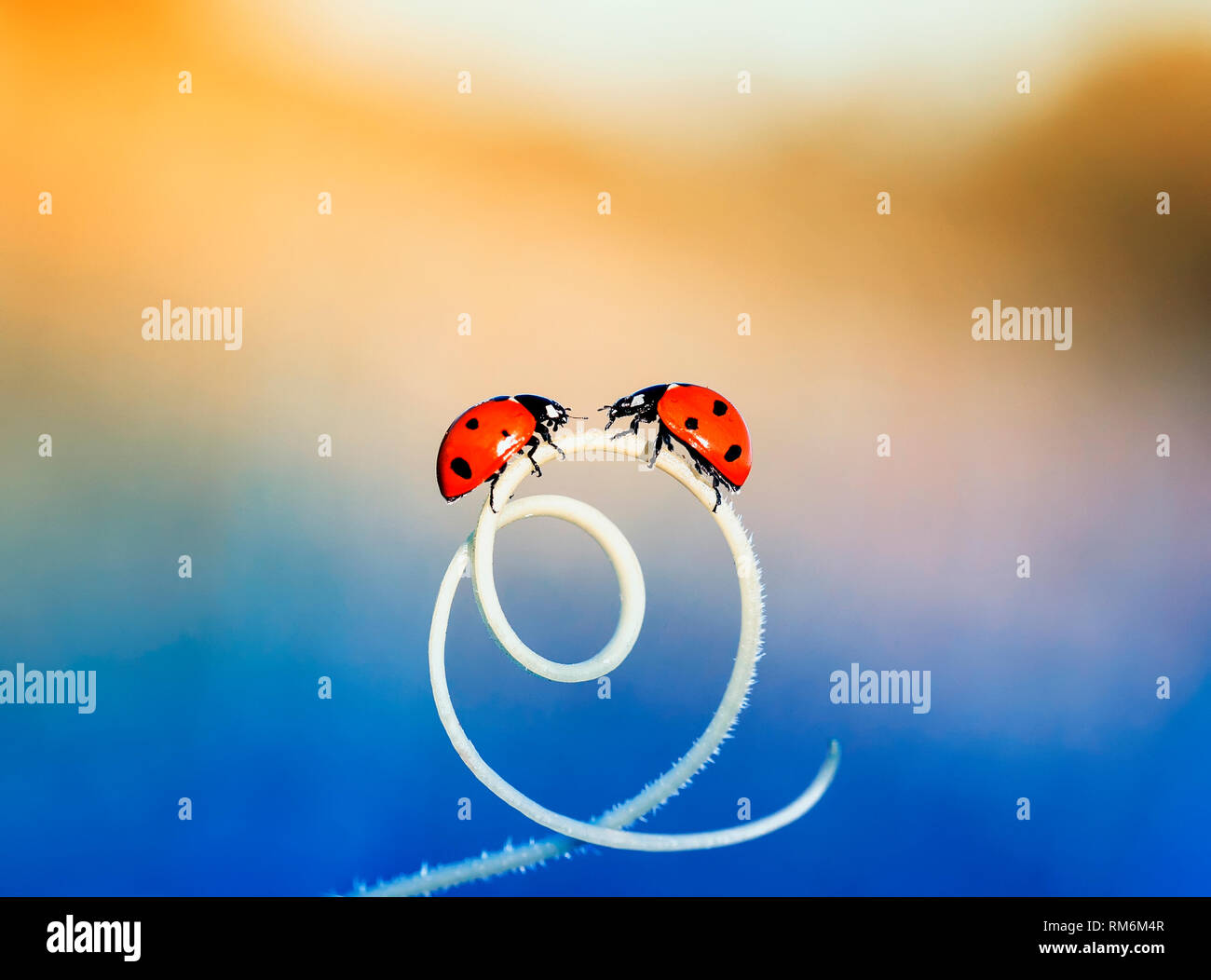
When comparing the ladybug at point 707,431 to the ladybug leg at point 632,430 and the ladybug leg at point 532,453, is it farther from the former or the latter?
the ladybug leg at point 532,453

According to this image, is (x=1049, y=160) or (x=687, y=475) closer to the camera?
(x=687, y=475)

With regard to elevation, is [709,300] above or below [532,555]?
above

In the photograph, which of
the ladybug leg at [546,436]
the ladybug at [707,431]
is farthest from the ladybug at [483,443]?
the ladybug at [707,431]

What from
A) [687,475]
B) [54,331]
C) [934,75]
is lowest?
[687,475]

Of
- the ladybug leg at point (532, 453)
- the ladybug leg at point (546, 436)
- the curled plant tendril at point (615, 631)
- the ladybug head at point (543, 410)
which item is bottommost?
the curled plant tendril at point (615, 631)

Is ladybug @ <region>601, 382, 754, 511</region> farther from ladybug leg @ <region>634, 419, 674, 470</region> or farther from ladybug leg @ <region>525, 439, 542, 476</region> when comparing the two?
ladybug leg @ <region>525, 439, 542, 476</region>

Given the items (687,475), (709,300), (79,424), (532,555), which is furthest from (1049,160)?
(79,424)

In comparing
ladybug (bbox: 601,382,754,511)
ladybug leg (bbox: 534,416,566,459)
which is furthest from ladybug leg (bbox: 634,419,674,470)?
ladybug leg (bbox: 534,416,566,459)

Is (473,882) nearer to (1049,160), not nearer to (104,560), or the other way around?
(104,560)
